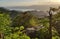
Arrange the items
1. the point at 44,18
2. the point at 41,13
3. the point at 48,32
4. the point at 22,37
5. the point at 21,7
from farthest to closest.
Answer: the point at 21,7 < the point at 41,13 < the point at 44,18 < the point at 48,32 < the point at 22,37

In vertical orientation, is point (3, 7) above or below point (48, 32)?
above

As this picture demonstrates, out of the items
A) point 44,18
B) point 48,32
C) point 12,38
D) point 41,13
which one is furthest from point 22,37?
point 41,13

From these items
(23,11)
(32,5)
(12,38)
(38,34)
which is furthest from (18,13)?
(12,38)

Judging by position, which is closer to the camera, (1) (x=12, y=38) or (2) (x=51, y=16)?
(1) (x=12, y=38)

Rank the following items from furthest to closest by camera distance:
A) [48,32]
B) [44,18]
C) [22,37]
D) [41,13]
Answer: [41,13] < [44,18] < [48,32] < [22,37]

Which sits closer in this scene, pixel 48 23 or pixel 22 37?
pixel 22 37

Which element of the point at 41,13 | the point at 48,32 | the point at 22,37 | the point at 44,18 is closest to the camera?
the point at 22,37

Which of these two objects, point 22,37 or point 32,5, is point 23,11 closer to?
point 32,5

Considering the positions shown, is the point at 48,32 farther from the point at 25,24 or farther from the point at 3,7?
the point at 3,7

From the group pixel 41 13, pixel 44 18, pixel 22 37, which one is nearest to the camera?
pixel 22 37
